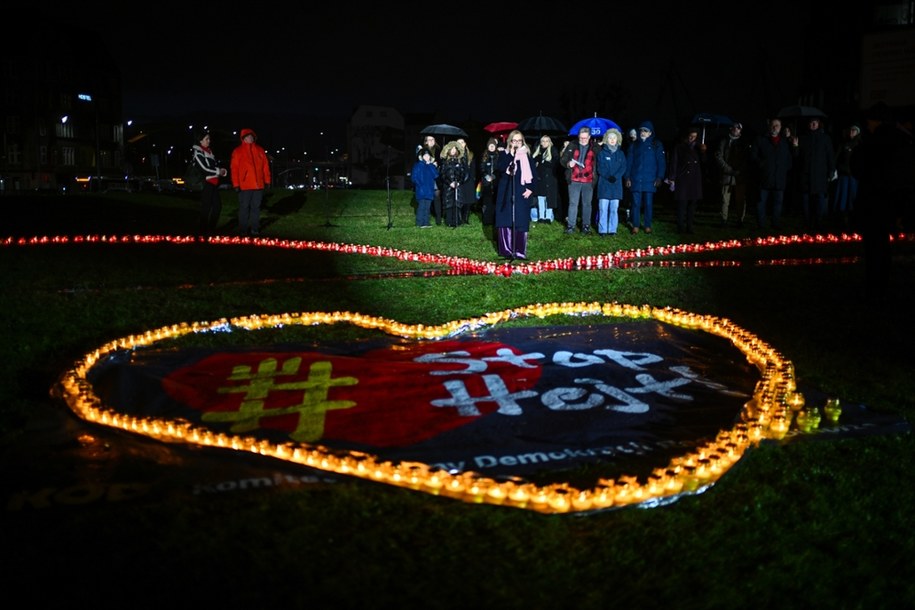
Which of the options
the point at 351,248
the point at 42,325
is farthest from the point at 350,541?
the point at 351,248

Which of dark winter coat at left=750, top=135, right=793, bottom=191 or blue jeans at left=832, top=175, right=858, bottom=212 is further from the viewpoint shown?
blue jeans at left=832, top=175, right=858, bottom=212

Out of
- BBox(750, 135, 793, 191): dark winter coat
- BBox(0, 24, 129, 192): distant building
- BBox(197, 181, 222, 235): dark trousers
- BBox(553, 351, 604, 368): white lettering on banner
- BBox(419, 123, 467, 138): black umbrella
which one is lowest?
BBox(553, 351, 604, 368): white lettering on banner

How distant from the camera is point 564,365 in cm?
665

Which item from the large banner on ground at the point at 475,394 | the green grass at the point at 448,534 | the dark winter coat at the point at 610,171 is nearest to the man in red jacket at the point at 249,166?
the dark winter coat at the point at 610,171

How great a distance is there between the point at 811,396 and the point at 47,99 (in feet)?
237

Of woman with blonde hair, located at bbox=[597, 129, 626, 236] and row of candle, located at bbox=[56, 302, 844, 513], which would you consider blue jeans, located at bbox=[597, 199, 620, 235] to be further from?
row of candle, located at bbox=[56, 302, 844, 513]

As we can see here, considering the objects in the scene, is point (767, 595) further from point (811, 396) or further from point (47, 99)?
point (47, 99)

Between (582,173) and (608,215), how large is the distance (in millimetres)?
951

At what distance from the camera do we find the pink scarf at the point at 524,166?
1210 cm

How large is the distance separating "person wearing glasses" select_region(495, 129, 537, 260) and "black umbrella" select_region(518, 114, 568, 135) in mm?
7684

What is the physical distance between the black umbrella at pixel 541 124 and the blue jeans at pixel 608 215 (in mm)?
4871

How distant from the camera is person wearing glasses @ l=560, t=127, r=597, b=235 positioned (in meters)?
15.7

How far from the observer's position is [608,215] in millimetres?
15609

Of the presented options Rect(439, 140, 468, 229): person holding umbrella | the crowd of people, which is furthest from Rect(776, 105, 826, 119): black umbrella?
Rect(439, 140, 468, 229): person holding umbrella
